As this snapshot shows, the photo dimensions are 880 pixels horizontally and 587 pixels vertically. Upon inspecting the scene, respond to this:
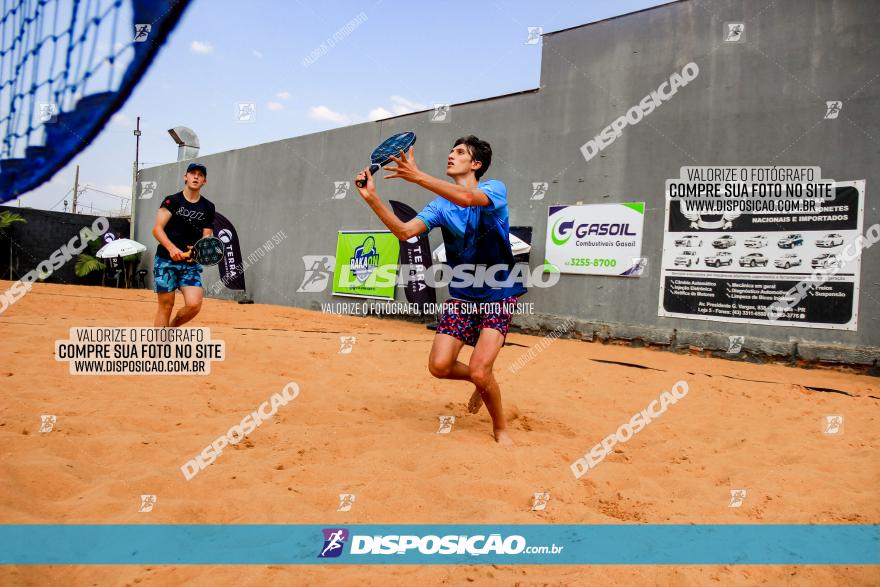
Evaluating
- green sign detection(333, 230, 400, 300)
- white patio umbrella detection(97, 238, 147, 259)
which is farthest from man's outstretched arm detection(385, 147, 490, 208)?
white patio umbrella detection(97, 238, 147, 259)

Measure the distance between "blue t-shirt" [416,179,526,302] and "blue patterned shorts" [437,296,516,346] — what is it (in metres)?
0.05

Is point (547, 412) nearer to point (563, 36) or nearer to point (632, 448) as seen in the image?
point (632, 448)

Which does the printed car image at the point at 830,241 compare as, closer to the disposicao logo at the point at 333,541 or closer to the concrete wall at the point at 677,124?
the concrete wall at the point at 677,124

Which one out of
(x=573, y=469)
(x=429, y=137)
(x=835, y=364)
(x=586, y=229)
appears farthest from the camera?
(x=429, y=137)

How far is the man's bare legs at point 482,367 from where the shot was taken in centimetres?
372

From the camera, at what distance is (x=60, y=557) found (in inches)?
78.6

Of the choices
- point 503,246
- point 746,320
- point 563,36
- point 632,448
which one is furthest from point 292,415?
point 563,36

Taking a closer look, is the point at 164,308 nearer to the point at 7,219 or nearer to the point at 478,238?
the point at 478,238

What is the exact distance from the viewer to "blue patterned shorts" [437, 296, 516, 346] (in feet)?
12.7

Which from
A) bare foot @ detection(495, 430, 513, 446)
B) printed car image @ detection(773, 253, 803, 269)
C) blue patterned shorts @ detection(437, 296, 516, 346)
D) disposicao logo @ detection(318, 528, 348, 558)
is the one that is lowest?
disposicao logo @ detection(318, 528, 348, 558)

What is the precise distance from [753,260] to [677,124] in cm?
257

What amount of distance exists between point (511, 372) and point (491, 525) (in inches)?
159

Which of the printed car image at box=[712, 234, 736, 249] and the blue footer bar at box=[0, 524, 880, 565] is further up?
the printed car image at box=[712, 234, 736, 249]

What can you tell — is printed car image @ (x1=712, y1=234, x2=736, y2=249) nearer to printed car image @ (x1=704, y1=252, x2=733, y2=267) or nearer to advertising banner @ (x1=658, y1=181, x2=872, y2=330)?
advertising banner @ (x1=658, y1=181, x2=872, y2=330)
